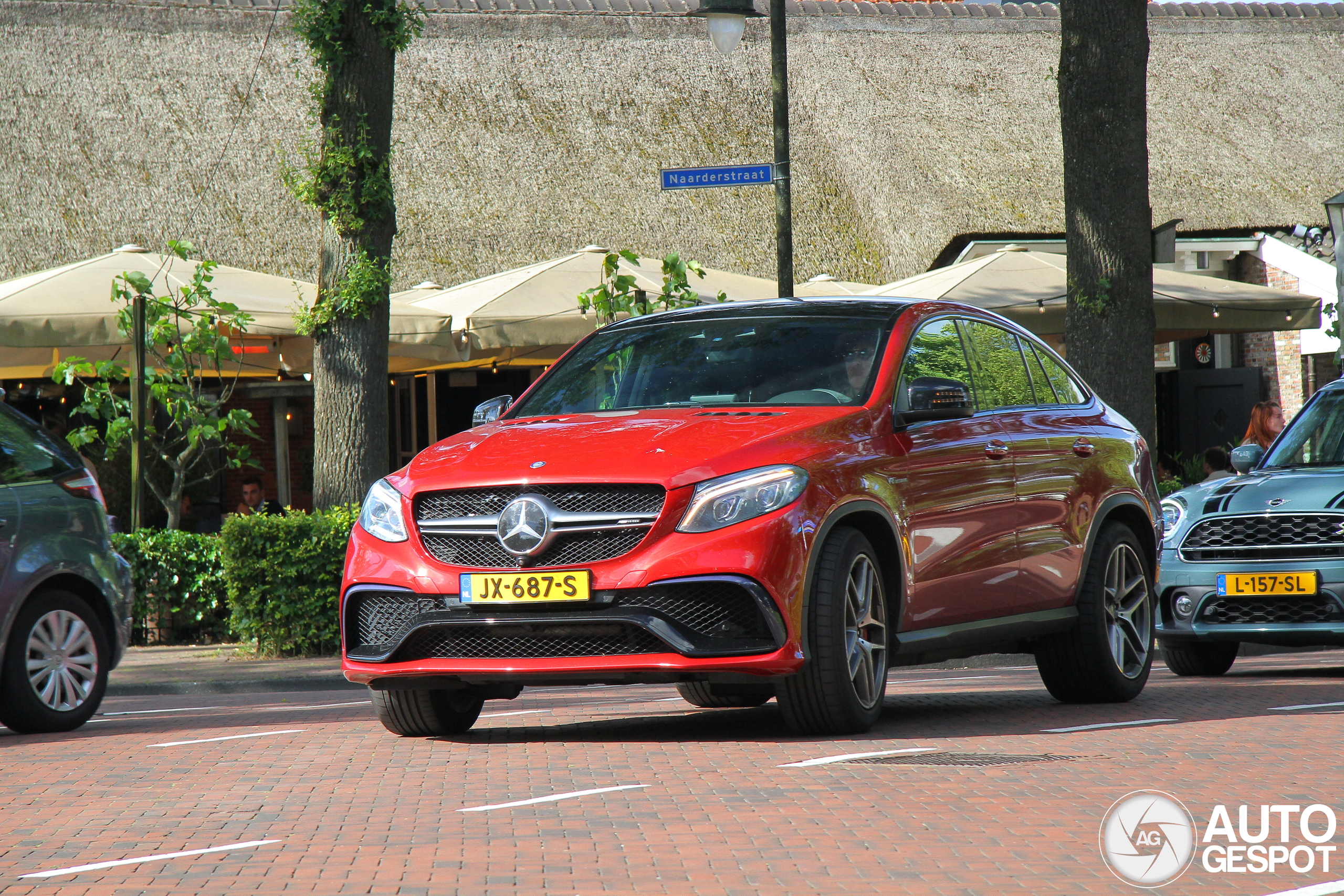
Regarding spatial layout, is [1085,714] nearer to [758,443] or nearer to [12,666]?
[758,443]

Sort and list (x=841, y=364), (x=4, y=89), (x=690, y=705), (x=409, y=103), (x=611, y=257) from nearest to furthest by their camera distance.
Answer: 1. (x=841, y=364)
2. (x=690, y=705)
3. (x=611, y=257)
4. (x=4, y=89)
5. (x=409, y=103)

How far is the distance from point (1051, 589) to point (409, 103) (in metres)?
18.9

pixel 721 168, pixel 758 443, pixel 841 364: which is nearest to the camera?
pixel 758 443

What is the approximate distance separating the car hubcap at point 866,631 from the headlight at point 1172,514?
157 inches

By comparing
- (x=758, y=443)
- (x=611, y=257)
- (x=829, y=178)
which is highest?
(x=829, y=178)

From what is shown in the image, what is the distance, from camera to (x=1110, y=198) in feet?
46.1

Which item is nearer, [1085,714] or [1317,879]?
[1317,879]

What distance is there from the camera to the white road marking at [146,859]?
529 cm

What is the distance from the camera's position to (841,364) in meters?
8.17

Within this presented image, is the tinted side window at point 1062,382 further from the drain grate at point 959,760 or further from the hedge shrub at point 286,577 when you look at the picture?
the hedge shrub at point 286,577

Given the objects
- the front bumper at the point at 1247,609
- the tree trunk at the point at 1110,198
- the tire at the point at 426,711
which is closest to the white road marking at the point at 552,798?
the tire at the point at 426,711

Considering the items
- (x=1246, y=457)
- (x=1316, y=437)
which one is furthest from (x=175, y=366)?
(x=1316, y=437)

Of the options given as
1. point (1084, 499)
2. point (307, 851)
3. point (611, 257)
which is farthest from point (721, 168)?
point (307, 851)

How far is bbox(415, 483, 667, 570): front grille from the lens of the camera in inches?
279
